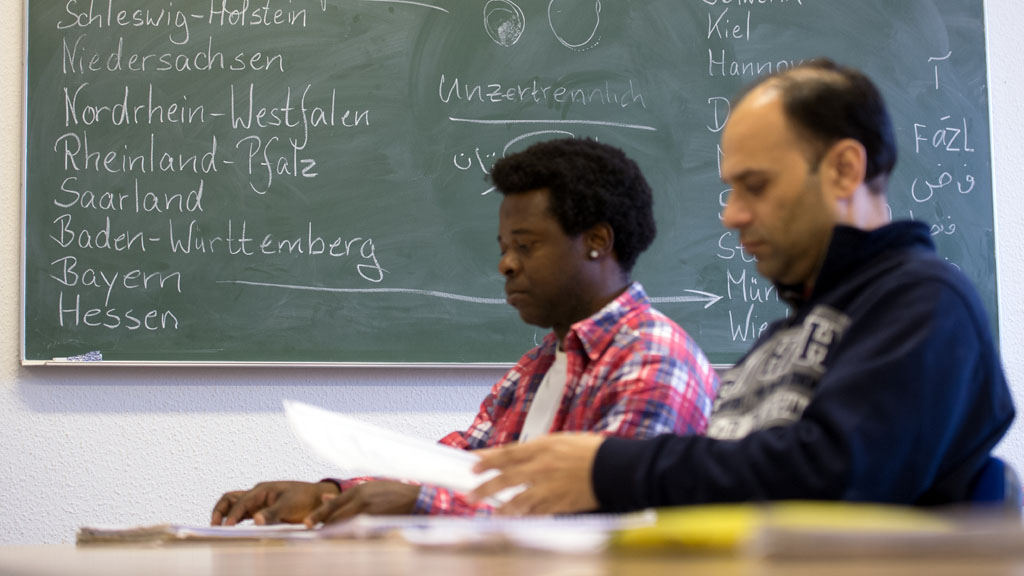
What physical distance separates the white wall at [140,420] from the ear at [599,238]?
0.98m

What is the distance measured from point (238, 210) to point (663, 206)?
1.11 meters

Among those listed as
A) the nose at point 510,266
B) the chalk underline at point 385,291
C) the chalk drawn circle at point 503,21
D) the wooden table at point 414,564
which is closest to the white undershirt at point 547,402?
the nose at point 510,266

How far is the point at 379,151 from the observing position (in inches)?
107

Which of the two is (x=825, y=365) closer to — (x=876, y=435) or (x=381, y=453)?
(x=876, y=435)

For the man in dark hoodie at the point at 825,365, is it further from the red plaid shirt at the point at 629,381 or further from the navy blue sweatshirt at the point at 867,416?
the red plaid shirt at the point at 629,381

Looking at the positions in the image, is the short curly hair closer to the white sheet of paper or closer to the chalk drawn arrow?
the white sheet of paper

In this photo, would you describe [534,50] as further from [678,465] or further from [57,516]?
[678,465]

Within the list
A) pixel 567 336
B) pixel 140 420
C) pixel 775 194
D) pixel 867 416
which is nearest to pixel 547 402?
pixel 567 336

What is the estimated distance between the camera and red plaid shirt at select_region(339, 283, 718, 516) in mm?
1441

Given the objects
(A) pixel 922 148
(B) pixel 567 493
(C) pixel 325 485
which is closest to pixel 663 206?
(A) pixel 922 148

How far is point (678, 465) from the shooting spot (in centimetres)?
103

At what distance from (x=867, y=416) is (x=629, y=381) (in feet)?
1.79

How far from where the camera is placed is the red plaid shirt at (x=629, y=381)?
144 cm

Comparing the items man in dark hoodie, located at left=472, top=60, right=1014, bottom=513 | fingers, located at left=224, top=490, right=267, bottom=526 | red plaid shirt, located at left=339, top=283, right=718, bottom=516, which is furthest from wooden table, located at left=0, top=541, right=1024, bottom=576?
fingers, located at left=224, top=490, right=267, bottom=526
